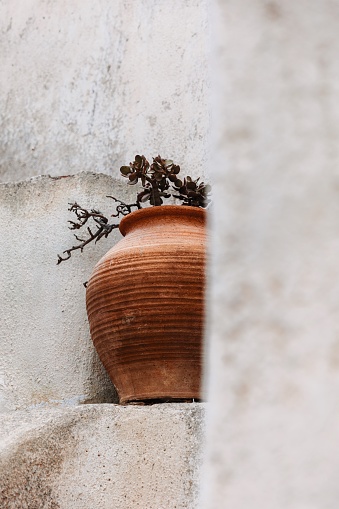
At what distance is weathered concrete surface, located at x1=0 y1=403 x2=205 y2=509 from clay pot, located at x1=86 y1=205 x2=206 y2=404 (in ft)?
0.43

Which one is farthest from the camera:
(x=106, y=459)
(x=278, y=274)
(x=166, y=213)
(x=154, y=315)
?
(x=166, y=213)

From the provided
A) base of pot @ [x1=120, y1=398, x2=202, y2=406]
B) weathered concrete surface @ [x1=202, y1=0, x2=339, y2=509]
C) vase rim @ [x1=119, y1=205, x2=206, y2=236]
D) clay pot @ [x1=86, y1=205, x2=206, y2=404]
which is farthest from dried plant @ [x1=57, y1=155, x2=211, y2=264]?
weathered concrete surface @ [x1=202, y1=0, x2=339, y2=509]

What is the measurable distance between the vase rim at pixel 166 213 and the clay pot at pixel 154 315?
70 millimetres

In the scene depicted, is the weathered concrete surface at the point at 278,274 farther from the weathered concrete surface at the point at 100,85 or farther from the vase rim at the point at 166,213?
the weathered concrete surface at the point at 100,85

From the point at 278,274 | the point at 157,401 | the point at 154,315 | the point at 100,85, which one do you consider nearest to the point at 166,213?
the point at 154,315

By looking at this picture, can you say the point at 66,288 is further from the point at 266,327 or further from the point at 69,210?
the point at 266,327

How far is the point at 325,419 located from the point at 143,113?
6.66 ft

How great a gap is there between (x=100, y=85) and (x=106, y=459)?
127 centimetres

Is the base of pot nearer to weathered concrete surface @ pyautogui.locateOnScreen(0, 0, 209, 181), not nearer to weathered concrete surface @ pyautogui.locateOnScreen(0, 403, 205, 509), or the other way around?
weathered concrete surface @ pyautogui.locateOnScreen(0, 403, 205, 509)

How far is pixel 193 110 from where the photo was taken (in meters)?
2.19

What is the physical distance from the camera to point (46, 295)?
204cm

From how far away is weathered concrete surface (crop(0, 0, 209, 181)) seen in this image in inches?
87.2

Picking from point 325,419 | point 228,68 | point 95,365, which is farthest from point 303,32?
point 95,365

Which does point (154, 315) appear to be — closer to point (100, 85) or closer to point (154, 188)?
point (154, 188)
